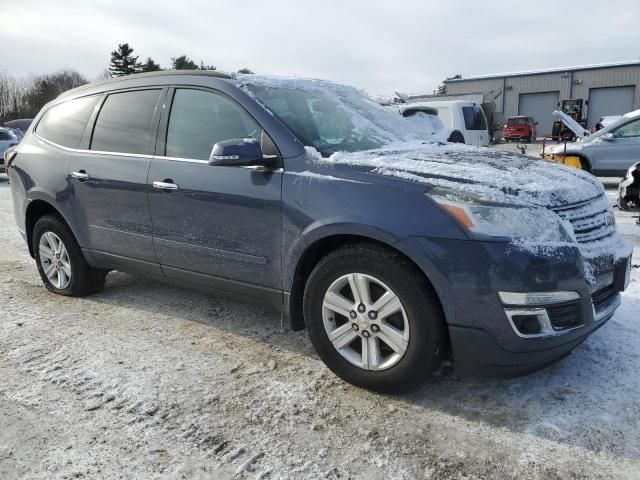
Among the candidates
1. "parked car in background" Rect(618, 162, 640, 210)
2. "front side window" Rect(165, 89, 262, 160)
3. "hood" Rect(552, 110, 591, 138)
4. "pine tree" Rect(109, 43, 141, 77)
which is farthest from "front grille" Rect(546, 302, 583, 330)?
"pine tree" Rect(109, 43, 141, 77)

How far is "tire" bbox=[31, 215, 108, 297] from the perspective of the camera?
13.9 feet

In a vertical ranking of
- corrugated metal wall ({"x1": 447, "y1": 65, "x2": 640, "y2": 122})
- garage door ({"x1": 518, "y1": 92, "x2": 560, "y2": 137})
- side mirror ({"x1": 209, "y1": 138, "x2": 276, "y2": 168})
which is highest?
corrugated metal wall ({"x1": 447, "y1": 65, "x2": 640, "y2": 122})

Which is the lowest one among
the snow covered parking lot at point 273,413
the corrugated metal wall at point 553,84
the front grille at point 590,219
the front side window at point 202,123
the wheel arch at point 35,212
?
the snow covered parking lot at point 273,413

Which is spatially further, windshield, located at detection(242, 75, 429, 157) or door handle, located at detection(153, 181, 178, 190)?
door handle, located at detection(153, 181, 178, 190)

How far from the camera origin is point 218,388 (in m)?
2.83

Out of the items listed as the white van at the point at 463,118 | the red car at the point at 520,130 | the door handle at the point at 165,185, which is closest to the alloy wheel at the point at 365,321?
the door handle at the point at 165,185

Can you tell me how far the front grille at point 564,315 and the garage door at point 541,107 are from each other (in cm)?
4593

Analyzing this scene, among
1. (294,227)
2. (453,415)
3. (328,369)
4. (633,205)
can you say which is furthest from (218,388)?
(633,205)

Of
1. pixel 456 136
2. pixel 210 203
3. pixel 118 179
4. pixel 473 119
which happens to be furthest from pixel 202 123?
pixel 473 119

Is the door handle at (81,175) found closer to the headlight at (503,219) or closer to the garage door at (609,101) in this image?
the headlight at (503,219)

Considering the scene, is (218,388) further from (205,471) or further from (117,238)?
(117,238)

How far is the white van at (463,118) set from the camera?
43.0 ft

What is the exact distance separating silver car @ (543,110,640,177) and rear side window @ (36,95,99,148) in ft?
32.1

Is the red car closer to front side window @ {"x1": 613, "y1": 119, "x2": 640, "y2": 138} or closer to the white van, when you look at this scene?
the white van
